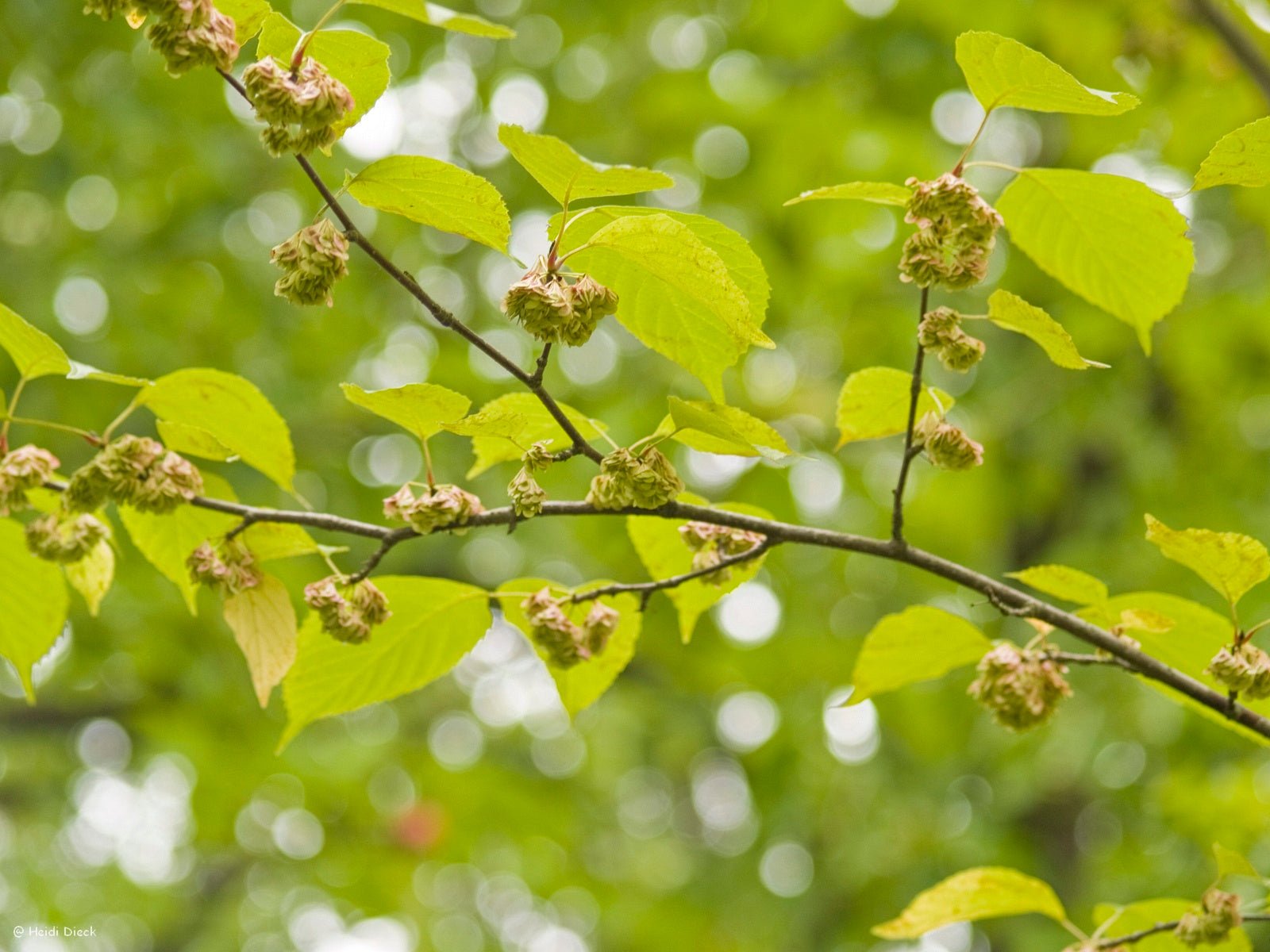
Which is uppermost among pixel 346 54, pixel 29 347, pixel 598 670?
pixel 346 54

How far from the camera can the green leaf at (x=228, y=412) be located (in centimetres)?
124

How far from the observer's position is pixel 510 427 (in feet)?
3.56

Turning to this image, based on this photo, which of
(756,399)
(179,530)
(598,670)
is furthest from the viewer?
(756,399)

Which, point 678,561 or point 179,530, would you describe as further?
point 678,561

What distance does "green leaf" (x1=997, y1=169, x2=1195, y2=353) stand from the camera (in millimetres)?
1105

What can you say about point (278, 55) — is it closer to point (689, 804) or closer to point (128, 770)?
point (128, 770)

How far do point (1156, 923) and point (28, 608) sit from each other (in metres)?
1.44

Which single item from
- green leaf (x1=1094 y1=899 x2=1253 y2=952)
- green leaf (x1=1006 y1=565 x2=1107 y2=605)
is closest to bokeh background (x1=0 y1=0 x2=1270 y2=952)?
green leaf (x1=1094 y1=899 x2=1253 y2=952)

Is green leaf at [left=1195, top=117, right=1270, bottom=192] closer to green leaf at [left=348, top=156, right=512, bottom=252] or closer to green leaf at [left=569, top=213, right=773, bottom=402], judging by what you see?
green leaf at [left=569, top=213, right=773, bottom=402]

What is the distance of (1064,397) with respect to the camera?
467 cm

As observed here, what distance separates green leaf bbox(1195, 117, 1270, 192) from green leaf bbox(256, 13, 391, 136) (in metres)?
0.71

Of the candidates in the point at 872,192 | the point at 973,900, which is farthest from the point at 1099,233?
the point at 973,900

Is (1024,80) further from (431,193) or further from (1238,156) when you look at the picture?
(431,193)

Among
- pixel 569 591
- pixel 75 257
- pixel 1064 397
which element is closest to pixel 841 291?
pixel 1064 397
